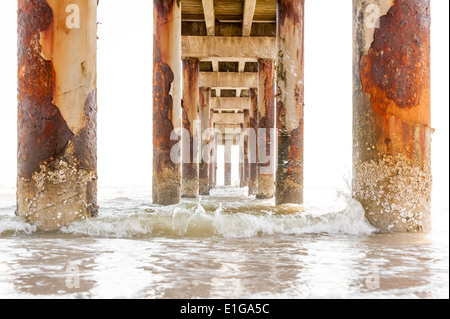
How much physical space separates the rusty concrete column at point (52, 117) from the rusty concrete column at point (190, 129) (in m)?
8.10

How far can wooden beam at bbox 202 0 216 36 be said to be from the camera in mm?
12188

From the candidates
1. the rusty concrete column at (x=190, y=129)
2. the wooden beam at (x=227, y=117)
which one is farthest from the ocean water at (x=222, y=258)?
the wooden beam at (x=227, y=117)

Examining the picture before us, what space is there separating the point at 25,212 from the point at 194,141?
28.5 feet

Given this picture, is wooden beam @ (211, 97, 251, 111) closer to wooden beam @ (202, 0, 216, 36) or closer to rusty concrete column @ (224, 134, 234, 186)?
rusty concrete column @ (224, 134, 234, 186)

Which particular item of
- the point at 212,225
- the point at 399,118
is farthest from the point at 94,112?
the point at 399,118

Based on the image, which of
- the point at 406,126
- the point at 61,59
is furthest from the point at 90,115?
the point at 406,126

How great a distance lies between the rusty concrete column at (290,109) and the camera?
8.51m

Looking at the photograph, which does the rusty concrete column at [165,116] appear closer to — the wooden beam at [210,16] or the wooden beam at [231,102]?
the wooden beam at [210,16]

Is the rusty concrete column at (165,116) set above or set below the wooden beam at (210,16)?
below

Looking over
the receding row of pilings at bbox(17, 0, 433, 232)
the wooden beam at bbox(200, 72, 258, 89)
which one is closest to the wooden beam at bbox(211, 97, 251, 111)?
the wooden beam at bbox(200, 72, 258, 89)

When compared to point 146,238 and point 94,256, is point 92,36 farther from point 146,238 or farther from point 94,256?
point 94,256

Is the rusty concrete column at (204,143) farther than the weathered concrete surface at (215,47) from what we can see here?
Yes

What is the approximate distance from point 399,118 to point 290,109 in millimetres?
4063

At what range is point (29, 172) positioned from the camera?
16.2 ft
